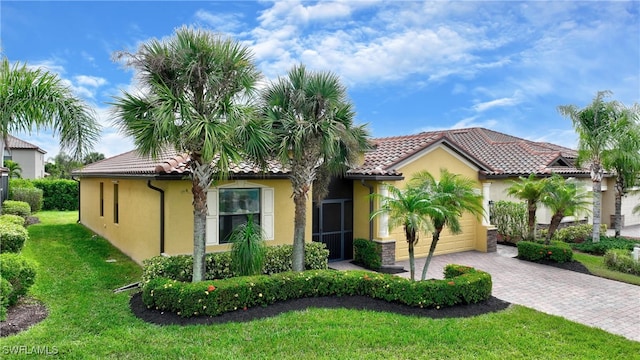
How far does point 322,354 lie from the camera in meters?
6.27

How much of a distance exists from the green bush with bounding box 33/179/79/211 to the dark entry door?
26.3 meters

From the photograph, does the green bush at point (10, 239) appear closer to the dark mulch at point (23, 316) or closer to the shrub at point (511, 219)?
the dark mulch at point (23, 316)

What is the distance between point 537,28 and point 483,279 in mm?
9291

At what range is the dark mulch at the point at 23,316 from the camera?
6.92m

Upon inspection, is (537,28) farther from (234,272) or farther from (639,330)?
(234,272)

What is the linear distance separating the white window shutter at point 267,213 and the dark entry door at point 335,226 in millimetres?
2124

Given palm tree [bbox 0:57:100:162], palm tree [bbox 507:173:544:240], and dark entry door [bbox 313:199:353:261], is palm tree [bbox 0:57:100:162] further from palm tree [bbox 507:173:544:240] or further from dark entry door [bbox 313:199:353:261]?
palm tree [bbox 507:173:544:240]

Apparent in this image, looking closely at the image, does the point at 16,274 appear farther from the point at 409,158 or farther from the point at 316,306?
the point at 409,158

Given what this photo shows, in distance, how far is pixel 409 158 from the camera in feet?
46.6

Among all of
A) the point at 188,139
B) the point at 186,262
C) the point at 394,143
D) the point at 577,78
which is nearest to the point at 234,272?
the point at 186,262

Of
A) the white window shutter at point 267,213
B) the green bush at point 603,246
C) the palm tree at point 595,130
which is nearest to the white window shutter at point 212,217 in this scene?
the white window shutter at point 267,213

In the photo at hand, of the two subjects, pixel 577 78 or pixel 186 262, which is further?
pixel 577 78

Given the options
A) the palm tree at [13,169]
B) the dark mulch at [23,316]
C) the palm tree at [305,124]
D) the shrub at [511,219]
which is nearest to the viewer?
the dark mulch at [23,316]

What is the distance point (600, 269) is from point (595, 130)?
22.3 ft
